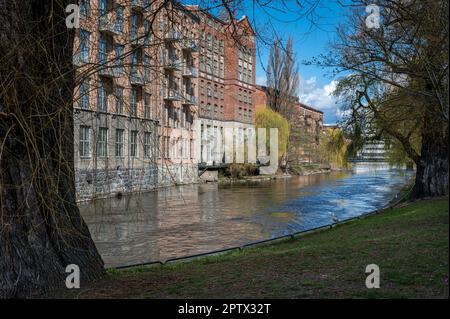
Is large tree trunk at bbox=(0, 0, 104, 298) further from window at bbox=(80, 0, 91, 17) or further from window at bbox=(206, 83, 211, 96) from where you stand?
window at bbox=(206, 83, 211, 96)

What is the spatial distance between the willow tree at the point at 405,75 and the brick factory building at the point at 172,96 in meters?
3.60

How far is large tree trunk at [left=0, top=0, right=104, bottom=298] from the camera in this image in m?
5.59

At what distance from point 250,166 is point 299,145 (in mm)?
19442

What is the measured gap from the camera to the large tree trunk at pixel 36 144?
5.59 meters

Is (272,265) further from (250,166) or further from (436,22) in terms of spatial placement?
(250,166)

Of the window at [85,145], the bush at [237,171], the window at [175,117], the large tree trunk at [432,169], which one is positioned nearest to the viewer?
the window at [85,145]

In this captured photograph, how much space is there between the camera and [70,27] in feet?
20.6

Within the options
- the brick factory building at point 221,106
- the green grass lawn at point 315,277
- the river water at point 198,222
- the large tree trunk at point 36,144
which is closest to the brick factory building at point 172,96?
the brick factory building at point 221,106

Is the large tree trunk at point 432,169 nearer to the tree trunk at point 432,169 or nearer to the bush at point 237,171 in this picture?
the tree trunk at point 432,169

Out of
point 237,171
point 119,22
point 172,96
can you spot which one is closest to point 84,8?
point 119,22

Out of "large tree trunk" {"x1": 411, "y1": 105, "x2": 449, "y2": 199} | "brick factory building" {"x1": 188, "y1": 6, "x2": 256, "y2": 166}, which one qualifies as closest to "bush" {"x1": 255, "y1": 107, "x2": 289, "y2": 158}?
"brick factory building" {"x1": 188, "y1": 6, "x2": 256, "y2": 166}

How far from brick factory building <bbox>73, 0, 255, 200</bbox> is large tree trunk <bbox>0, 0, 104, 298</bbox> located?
1.48 feet

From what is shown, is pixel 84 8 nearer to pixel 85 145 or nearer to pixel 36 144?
pixel 36 144
